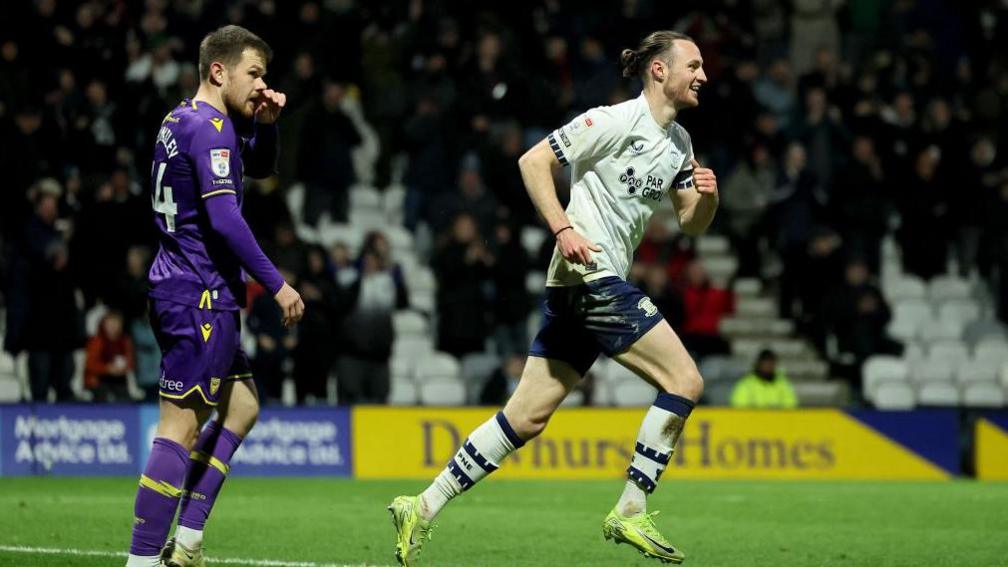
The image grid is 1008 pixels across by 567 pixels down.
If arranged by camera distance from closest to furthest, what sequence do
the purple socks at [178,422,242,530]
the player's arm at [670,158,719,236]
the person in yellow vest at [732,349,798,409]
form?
the purple socks at [178,422,242,530] < the player's arm at [670,158,719,236] < the person in yellow vest at [732,349,798,409]

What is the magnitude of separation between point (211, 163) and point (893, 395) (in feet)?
43.8

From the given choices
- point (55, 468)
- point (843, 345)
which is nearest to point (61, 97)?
point (55, 468)

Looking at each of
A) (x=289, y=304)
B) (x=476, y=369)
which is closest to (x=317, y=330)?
(x=476, y=369)

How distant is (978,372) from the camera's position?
19047 mm

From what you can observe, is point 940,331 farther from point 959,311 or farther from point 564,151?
point 564,151

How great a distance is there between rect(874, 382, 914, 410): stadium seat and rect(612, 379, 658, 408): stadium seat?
273 cm

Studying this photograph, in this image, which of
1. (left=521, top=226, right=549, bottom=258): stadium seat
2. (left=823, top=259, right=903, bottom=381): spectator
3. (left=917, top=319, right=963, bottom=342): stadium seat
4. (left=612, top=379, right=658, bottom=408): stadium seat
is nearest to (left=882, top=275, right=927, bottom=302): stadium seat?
(left=917, top=319, right=963, bottom=342): stadium seat

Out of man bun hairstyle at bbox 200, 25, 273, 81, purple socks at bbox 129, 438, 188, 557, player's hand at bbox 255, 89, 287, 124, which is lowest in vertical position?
purple socks at bbox 129, 438, 188, 557

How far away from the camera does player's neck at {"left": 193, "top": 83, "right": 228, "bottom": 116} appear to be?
682 centimetres

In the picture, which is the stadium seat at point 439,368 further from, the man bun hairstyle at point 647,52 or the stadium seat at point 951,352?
the man bun hairstyle at point 647,52

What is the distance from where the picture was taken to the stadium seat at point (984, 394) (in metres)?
18.8

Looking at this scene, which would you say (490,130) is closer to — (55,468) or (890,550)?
(55,468)

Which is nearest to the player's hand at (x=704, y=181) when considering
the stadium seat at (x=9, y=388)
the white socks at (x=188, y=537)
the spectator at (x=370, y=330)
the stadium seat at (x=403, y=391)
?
the white socks at (x=188, y=537)

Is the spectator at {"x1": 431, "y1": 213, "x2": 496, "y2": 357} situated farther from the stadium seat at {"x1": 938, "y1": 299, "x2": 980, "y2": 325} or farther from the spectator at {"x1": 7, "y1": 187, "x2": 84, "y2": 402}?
the stadium seat at {"x1": 938, "y1": 299, "x2": 980, "y2": 325}
